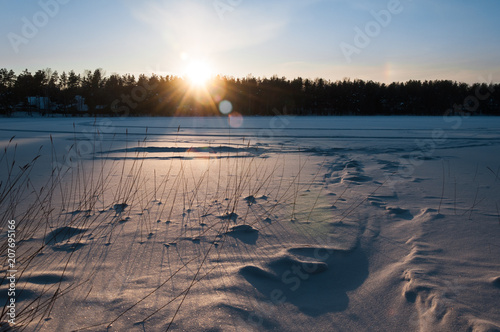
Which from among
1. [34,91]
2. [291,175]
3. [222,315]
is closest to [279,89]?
[34,91]

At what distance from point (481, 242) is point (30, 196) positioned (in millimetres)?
4705

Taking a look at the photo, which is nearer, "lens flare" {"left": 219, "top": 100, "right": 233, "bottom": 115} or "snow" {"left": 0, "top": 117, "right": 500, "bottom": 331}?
"snow" {"left": 0, "top": 117, "right": 500, "bottom": 331}

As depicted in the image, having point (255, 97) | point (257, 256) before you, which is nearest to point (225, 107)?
point (255, 97)

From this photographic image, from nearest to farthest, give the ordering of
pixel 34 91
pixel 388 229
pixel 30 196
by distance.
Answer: pixel 388 229 → pixel 30 196 → pixel 34 91

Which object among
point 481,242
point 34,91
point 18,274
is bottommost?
point 18,274

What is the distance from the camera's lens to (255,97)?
62.5 m

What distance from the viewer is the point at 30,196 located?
12.4 ft

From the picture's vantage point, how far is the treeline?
2222 inches

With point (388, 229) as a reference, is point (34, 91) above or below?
above

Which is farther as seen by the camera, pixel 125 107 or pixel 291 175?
pixel 125 107

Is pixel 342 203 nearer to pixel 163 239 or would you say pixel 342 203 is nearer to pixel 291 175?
pixel 291 175

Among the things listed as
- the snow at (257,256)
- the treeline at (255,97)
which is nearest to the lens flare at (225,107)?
the treeline at (255,97)

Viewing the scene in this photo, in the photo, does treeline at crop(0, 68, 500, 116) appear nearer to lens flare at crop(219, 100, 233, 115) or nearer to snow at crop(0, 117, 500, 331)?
lens flare at crop(219, 100, 233, 115)

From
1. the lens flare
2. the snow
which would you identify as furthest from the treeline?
the snow
